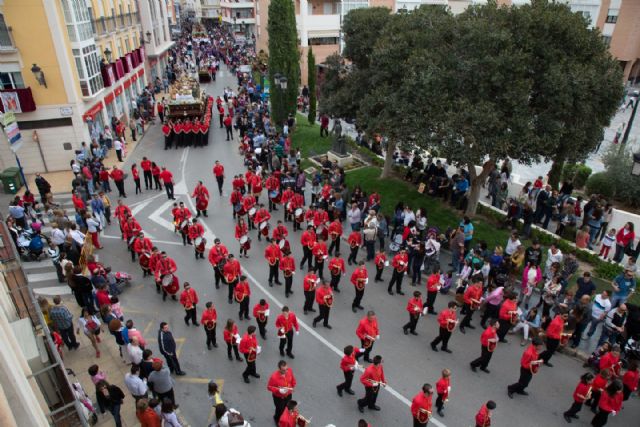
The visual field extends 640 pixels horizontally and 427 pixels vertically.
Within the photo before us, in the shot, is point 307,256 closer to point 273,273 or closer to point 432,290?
point 273,273

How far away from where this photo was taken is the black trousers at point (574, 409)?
28.9 ft

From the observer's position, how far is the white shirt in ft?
27.2

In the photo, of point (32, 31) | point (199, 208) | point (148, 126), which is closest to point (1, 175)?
point (32, 31)

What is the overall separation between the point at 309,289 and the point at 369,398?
3.26 meters

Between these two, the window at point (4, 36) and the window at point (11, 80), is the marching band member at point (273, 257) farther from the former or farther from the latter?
the window at point (4, 36)

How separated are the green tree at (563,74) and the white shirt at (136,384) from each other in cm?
1165

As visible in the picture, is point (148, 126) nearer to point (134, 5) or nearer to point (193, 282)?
point (134, 5)

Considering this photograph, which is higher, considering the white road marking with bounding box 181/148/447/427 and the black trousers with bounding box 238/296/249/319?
the black trousers with bounding box 238/296/249/319

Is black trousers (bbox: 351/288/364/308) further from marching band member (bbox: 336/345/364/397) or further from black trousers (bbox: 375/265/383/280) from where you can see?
marching band member (bbox: 336/345/364/397)

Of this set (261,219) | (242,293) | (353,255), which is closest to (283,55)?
(261,219)

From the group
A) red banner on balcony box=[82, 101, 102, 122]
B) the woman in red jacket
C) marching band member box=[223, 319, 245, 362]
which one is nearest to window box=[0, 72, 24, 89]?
red banner on balcony box=[82, 101, 102, 122]

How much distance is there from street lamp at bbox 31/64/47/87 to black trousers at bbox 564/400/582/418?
23.6 m

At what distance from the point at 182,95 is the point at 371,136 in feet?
47.4

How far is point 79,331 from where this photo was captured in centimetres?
1133
